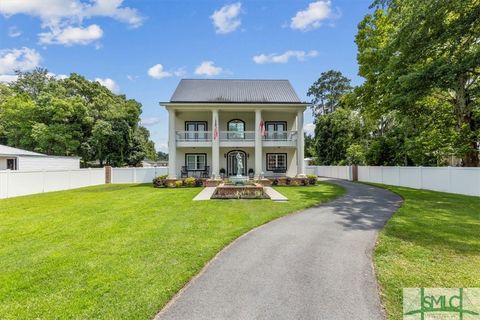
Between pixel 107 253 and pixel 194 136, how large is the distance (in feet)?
56.6

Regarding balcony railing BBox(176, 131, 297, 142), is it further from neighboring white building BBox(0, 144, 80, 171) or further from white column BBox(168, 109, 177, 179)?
neighboring white building BBox(0, 144, 80, 171)

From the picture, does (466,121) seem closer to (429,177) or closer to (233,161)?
(429,177)

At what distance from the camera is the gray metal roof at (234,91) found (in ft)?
74.1

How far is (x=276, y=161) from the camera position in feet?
78.5

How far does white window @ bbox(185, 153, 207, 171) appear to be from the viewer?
23.7m

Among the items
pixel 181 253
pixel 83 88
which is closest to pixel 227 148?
pixel 181 253

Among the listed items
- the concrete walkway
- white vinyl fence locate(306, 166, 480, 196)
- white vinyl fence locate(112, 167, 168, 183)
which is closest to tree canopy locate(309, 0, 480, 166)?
white vinyl fence locate(306, 166, 480, 196)

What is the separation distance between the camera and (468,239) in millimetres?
6738

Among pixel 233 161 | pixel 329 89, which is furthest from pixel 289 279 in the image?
pixel 329 89

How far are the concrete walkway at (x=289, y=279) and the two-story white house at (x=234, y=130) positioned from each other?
45.9ft

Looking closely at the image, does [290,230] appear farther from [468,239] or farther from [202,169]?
[202,169]

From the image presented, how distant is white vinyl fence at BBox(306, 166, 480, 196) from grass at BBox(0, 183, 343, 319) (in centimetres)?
967

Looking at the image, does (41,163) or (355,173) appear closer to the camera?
(41,163)

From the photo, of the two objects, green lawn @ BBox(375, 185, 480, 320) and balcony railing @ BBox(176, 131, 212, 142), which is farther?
balcony railing @ BBox(176, 131, 212, 142)
